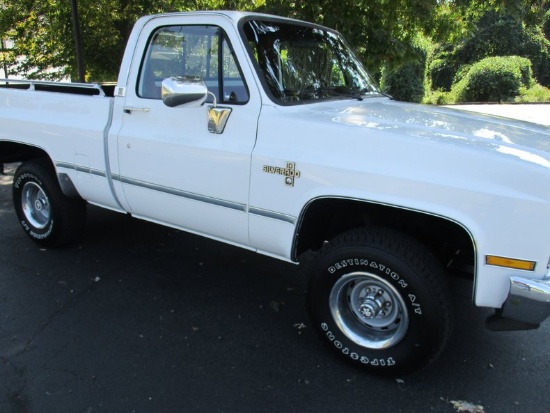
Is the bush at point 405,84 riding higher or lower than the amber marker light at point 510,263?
lower

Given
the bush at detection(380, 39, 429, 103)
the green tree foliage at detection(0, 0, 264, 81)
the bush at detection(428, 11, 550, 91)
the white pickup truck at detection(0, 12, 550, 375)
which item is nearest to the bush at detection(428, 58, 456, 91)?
the bush at detection(428, 11, 550, 91)

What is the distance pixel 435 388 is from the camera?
2824 mm

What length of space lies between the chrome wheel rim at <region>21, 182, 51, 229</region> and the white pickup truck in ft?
2.61

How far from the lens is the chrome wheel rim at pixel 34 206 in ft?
15.4

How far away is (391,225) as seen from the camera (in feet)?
9.78

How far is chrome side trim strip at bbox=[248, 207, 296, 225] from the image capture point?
9.45 ft

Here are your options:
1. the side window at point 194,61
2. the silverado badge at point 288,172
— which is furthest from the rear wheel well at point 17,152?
the silverado badge at point 288,172

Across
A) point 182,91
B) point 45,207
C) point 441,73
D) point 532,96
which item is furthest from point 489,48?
point 182,91

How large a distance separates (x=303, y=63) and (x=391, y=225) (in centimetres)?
135

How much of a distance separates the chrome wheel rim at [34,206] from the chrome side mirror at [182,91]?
2400mm

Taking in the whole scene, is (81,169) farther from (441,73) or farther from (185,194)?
(441,73)

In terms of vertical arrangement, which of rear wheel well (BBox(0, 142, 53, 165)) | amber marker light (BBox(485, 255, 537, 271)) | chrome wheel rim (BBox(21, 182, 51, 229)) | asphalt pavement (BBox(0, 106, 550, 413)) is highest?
amber marker light (BBox(485, 255, 537, 271))

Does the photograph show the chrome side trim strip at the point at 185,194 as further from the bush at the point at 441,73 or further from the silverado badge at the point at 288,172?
the bush at the point at 441,73

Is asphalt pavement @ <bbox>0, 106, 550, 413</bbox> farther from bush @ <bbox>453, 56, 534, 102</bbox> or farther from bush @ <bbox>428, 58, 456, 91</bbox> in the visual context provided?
bush @ <bbox>428, 58, 456, 91</bbox>
